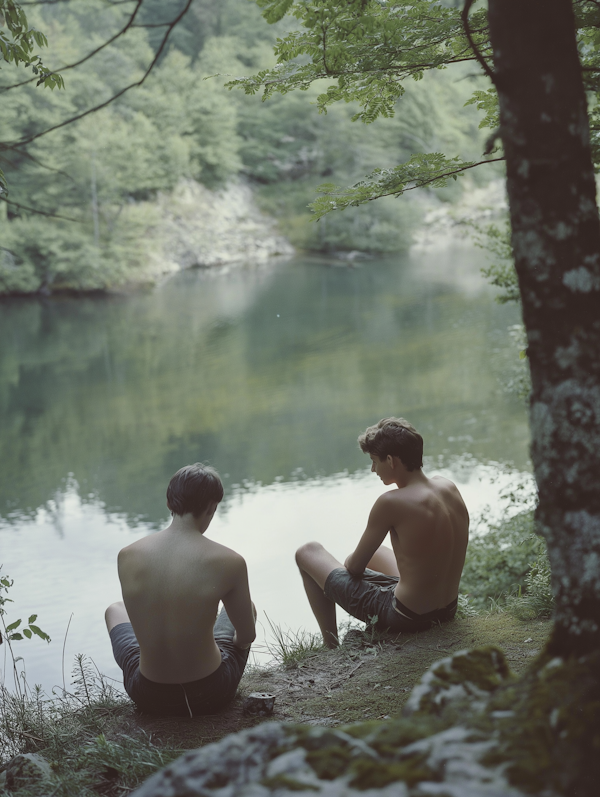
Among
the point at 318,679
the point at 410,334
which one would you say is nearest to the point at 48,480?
the point at 318,679

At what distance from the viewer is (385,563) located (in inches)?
138

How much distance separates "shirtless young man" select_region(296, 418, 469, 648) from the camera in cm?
287

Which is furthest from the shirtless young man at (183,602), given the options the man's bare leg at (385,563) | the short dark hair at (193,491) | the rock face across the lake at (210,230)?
the rock face across the lake at (210,230)

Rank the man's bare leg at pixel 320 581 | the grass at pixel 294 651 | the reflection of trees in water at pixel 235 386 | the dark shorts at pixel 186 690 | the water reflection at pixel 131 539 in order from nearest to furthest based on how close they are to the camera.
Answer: the dark shorts at pixel 186 690, the grass at pixel 294 651, the man's bare leg at pixel 320 581, the water reflection at pixel 131 539, the reflection of trees in water at pixel 235 386

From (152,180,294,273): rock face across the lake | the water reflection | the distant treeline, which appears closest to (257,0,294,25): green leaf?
the water reflection

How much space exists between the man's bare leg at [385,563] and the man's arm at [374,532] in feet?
1.26

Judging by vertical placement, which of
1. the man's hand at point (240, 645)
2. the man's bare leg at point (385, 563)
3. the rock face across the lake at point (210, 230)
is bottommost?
the man's hand at point (240, 645)

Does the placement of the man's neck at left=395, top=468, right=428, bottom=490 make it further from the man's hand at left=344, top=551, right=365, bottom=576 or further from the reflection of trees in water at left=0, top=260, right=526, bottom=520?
the reflection of trees in water at left=0, top=260, right=526, bottom=520

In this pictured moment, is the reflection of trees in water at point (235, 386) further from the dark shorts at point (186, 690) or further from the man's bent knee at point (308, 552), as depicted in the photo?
the dark shorts at point (186, 690)

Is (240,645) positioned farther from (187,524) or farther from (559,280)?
(559,280)

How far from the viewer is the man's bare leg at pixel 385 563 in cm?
347

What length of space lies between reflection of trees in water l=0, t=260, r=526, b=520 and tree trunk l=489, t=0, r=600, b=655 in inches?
267

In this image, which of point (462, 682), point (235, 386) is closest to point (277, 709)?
point (462, 682)

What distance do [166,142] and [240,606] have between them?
31783 millimetres
